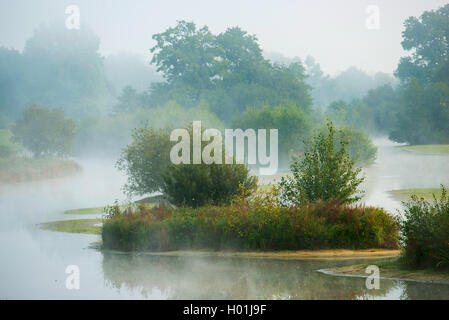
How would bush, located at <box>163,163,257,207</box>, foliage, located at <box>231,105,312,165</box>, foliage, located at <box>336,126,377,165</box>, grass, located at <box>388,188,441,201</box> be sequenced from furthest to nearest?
foliage, located at <box>231,105,312,165</box> → foliage, located at <box>336,126,377,165</box> → grass, located at <box>388,188,441,201</box> → bush, located at <box>163,163,257,207</box>

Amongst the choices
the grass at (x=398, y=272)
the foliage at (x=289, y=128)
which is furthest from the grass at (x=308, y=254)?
the foliage at (x=289, y=128)

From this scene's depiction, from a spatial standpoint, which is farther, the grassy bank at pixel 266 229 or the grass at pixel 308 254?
the grassy bank at pixel 266 229

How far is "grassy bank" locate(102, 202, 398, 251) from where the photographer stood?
52.6 feet

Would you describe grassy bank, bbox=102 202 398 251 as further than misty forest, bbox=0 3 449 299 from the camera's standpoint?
Yes

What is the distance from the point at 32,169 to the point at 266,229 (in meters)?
49.7

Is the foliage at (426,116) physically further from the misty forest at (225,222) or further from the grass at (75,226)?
the grass at (75,226)

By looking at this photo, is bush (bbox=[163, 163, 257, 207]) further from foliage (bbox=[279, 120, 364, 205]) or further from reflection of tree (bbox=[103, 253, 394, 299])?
reflection of tree (bbox=[103, 253, 394, 299])

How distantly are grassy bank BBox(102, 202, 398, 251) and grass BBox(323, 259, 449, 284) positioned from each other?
2.07m

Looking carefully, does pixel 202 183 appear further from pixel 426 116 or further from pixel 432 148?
pixel 426 116

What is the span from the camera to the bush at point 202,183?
2000 cm

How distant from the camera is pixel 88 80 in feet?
397

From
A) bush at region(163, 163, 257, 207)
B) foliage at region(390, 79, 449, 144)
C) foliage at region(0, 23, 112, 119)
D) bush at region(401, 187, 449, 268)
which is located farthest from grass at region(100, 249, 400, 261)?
foliage at region(0, 23, 112, 119)

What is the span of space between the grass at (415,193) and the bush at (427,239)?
16668mm
